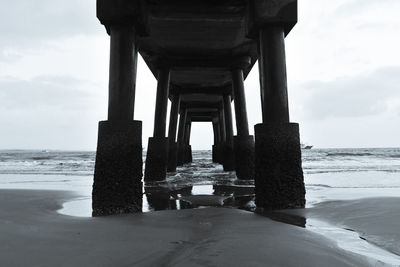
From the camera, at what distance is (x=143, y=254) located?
280 cm

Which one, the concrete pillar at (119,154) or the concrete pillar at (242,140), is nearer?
the concrete pillar at (119,154)

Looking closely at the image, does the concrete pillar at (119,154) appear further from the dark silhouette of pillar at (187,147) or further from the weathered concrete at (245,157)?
the dark silhouette of pillar at (187,147)

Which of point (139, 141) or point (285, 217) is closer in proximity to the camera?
point (285, 217)

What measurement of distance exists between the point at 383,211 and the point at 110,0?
5.29 m

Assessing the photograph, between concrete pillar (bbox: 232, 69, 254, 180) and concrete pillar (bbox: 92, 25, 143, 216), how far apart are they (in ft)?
20.8

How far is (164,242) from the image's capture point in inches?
126

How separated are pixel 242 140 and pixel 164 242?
825cm

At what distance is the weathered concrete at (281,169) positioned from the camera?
5.09m

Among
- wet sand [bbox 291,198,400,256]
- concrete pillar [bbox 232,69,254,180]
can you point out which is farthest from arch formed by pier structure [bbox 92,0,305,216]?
concrete pillar [bbox 232,69,254,180]

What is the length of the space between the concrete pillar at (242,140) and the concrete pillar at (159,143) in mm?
2452

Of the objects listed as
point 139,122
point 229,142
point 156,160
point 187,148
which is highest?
point 187,148

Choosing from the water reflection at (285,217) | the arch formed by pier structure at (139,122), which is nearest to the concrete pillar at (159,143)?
the arch formed by pier structure at (139,122)

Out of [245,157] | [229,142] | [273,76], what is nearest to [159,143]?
[245,157]

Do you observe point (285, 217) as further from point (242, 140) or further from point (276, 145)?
point (242, 140)
